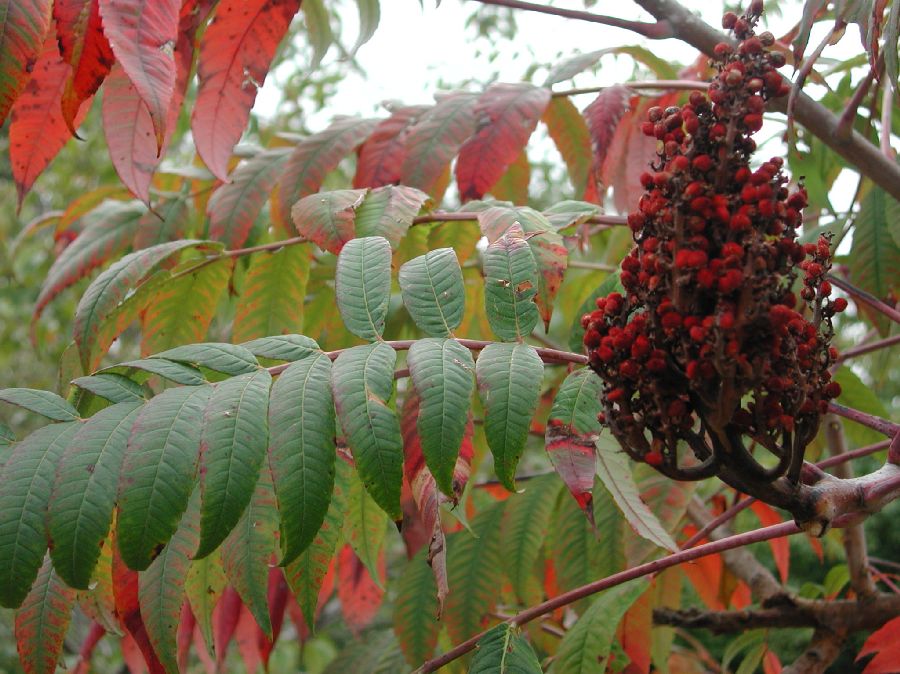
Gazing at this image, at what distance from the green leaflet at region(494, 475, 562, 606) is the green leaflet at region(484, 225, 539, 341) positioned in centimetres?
72

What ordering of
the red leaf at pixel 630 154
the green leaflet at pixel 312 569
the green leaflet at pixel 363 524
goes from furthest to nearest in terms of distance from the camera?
the red leaf at pixel 630 154
the green leaflet at pixel 363 524
the green leaflet at pixel 312 569

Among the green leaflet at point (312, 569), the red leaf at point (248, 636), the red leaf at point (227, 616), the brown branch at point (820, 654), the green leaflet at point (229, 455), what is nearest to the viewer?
the green leaflet at point (229, 455)

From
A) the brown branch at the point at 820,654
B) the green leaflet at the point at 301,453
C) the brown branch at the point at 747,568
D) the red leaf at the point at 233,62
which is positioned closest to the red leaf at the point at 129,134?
the red leaf at the point at 233,62

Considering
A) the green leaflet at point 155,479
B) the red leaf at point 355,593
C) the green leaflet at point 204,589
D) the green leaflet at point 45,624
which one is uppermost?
the green leaflet at point 155,479

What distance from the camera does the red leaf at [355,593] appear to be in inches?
85.0

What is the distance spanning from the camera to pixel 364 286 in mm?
1270

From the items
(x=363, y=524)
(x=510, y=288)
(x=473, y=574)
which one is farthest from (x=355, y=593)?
(x=510, y=288)

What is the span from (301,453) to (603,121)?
0.98 m

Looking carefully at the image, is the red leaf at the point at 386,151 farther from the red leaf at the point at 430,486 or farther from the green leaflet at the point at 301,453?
the green leaflet at the point at 301,453

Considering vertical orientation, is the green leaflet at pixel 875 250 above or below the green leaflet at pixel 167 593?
above

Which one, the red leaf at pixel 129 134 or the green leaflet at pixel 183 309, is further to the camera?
the green leaflet at pixel 183 309

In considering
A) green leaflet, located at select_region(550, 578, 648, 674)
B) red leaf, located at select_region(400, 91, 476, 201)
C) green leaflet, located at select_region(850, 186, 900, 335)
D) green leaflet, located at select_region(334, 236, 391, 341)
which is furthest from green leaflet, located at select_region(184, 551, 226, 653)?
green leaflet, located at select_region(850, 186, 900, 335)

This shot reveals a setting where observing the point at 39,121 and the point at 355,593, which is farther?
the point at 355,593

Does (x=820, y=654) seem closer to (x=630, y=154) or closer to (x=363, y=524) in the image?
(x=363, y=524)
